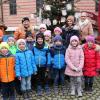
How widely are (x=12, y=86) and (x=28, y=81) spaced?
43 cm

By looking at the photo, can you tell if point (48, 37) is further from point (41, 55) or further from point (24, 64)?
point (24, 64)

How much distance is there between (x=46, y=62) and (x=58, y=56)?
32 cm

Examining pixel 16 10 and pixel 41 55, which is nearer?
pixel 41 55

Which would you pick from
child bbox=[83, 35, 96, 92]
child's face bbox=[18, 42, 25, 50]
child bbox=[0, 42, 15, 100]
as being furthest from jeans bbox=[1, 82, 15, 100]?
child bbox=[83, 35, 96, 92]

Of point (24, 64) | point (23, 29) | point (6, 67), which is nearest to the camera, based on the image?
point (6, 67)

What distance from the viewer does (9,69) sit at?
22.7 ft

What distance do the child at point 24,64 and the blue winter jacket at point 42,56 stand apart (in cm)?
23

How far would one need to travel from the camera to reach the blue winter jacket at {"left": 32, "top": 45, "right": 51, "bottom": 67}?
750cm

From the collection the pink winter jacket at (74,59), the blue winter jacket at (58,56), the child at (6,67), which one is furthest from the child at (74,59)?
the child at (6,67)

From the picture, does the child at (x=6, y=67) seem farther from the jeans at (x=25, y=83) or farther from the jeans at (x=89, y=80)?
the jeans at (x=89, y=80)

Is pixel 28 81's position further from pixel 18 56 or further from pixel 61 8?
pixel 61 8

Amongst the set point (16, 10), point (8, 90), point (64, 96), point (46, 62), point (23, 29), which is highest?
point (16, 10)

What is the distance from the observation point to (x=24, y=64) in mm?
7125

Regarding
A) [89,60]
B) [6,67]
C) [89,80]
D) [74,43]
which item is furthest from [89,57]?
[6,67]
